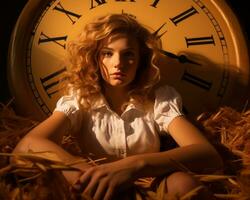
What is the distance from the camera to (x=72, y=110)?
3.78ft

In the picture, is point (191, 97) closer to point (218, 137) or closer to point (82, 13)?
point (218, 137)

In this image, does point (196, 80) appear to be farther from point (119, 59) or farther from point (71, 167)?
point (71, 167)

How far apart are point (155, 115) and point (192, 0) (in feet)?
1.41

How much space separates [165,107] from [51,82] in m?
0.39

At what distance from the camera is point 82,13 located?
4.60 feet

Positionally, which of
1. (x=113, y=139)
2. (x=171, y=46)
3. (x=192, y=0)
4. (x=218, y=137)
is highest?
(x=192, y=0)

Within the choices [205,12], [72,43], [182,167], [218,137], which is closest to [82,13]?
[72,43]

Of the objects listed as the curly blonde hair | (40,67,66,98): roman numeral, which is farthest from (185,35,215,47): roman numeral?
(40,67,66,98): roman numeral

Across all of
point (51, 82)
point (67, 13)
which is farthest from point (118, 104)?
point (67, 13)

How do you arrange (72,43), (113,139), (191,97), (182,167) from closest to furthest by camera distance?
(182,167) < (113,139) < (72,43) < (191,97)

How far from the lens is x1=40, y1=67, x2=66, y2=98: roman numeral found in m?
1.37

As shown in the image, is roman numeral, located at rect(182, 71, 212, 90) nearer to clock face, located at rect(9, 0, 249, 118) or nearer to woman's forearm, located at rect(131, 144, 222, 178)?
clock face, located at rect(9, 0, 249, 118)

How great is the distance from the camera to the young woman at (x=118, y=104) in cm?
109

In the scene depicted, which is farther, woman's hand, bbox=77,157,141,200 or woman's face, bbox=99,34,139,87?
woman's face, bbox=99,34,139,87
